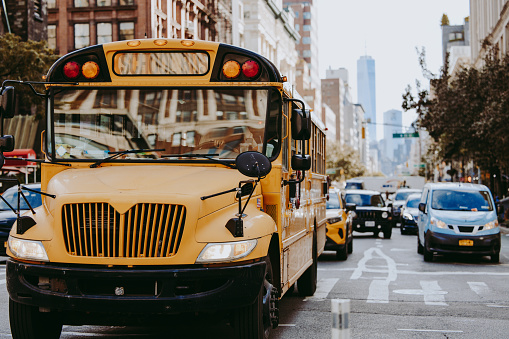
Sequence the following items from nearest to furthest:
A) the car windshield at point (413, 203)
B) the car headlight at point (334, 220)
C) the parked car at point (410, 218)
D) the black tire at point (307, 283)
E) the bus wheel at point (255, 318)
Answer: the bus wheel at point (255, 318)
the black tire at point (307, 283)
the car headlight at point (334, 220)
the parked car at point (410, 218)
the car windshield at point (413, 203)

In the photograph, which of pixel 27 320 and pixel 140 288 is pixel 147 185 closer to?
pixel 140 288

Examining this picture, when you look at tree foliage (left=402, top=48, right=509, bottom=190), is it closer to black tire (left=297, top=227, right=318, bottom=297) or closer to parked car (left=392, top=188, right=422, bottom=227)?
parked car (left=392, top=188, right=422, bottom=227)

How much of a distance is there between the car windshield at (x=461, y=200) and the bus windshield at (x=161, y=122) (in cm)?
1256

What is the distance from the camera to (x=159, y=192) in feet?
21.9

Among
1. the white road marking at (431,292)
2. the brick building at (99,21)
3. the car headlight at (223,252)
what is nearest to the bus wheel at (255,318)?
the car headlight at (223,252)

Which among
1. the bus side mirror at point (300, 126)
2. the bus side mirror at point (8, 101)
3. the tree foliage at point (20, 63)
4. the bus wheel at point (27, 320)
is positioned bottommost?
the bus wheel at point (27, 320)

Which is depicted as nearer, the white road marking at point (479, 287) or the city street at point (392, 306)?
the city street at point (392, 306)

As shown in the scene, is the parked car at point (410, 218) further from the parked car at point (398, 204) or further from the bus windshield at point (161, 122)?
the bus windshield at point (161, 122)

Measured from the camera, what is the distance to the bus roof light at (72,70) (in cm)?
805

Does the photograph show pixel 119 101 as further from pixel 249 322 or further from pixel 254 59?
pixel 249 322

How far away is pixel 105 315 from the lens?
6.80 m

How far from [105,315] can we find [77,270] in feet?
1.70

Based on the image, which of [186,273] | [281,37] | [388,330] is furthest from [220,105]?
[281,37]

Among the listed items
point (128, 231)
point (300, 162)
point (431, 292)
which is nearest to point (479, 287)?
point (431, 292)
